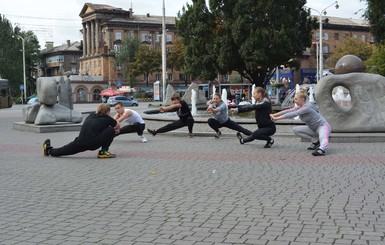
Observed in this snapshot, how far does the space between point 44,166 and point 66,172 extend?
3.46 ft

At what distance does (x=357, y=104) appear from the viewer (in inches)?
596

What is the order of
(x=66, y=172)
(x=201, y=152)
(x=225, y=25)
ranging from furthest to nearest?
(x=225, y=25)
(x=201, y=152)
(x=66, y=172)

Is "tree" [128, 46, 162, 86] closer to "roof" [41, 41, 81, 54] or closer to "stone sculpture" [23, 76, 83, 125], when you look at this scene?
"roof" [41, 41, 81, 54]

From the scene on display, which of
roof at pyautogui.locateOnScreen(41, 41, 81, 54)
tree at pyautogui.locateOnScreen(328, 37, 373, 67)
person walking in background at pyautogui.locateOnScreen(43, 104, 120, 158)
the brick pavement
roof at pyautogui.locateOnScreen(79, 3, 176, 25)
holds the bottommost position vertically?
the brick pavement

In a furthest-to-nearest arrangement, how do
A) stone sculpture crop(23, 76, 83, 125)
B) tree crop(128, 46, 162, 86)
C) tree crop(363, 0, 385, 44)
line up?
tree crop(128, 46, 162, 86)
tree crop(363, 0, 385, 44)
stone sculpture crop(23, 76, 83, 125)

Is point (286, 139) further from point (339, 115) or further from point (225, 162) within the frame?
point (225, 162)

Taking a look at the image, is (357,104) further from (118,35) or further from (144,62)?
(118,35)

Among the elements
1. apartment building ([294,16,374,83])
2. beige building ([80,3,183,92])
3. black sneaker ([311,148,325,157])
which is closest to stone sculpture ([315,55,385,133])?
black sneaker ([311,148,325,157])

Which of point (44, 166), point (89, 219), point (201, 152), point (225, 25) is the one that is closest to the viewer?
point (89, 219)

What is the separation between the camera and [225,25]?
112 feet

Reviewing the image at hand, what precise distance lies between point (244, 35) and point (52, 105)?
16.4 m

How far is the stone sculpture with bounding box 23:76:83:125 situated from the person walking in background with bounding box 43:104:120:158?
8.38 metres

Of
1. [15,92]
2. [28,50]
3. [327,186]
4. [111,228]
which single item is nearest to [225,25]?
[327,186]

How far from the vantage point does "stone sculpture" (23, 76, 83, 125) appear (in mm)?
19859
